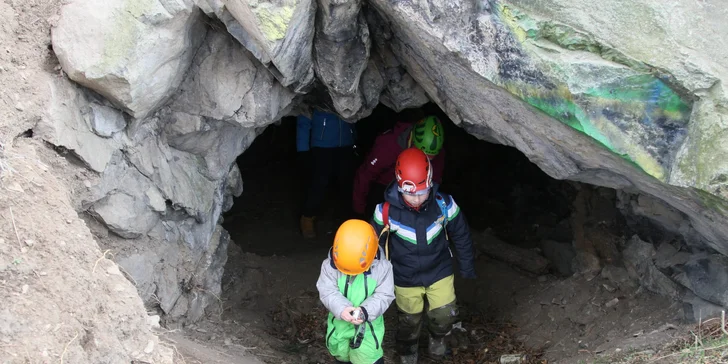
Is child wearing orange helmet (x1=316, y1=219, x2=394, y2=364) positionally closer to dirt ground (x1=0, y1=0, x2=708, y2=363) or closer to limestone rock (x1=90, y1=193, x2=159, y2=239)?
dirt ground (x1=0, y1=0, x2=708, y2=363)

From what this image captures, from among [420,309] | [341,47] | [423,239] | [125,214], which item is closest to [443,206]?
[423,239]

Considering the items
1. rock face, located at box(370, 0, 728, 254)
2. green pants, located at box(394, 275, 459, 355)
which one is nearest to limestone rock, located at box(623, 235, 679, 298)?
rock face, located at box(370, 0, 728, 254)

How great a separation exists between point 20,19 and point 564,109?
10.8 ft

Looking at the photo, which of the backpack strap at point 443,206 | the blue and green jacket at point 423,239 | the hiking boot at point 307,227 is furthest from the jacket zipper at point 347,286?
the hiking boot at point 307,227

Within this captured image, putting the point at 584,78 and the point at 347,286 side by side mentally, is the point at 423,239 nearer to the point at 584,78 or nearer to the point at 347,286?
the point at 347,286

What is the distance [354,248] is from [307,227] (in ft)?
11.2

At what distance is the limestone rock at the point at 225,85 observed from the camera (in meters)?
4.61

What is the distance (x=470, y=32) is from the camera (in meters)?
3.96

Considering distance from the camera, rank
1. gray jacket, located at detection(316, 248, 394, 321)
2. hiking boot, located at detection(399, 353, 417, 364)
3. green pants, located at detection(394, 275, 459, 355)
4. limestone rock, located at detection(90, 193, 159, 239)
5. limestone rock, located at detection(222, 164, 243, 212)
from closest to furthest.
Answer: limestone rock, located at detection(90, 193, 159, 239)
gray jacket, located at detection(316, 248, 394, 321)
green pants, located at detection(394, 275, 459, 355)
hiking boot, located at detection(399, 353, 417, 364)
limestone rock, located at detection(222, 164, 243, 212)

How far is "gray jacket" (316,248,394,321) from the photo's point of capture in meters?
4.29

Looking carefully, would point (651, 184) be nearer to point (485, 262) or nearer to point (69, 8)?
point (485, 262)

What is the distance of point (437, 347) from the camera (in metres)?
5.61

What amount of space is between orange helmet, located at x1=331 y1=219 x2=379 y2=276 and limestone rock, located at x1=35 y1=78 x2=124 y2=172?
5.13ft

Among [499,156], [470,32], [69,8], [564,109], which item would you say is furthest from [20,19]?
[499,156]
